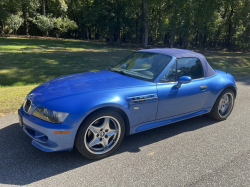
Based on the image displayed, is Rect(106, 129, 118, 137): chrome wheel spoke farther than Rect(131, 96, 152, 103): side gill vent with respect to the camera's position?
No

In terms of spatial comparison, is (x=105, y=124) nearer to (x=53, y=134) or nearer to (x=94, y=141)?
(x=94, y=141)

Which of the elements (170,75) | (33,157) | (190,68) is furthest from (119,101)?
(190,68)

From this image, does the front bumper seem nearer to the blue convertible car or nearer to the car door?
the blue convertible car

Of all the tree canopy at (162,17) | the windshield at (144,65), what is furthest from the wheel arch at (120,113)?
A: the tree canopy at (162,17)

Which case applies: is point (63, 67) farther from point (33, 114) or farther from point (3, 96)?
point (33, 114)

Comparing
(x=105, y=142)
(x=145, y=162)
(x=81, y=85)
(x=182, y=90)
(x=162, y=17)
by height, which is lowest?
(x=145, y=162)

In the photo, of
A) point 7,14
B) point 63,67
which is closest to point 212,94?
point 63,67

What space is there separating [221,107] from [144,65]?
2.14 meters

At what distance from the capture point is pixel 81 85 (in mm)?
3512

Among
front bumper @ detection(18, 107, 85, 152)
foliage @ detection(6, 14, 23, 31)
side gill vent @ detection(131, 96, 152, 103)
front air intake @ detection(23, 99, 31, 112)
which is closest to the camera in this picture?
front bumper @ detection(18, 107, 85, 152)

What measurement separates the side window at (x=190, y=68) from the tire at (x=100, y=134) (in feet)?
5.31

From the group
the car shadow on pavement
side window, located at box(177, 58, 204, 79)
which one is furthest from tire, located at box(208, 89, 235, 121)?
the car shadow on pavement

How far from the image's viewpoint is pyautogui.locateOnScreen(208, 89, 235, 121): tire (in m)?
4.80

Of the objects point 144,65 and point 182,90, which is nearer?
point 182,90
